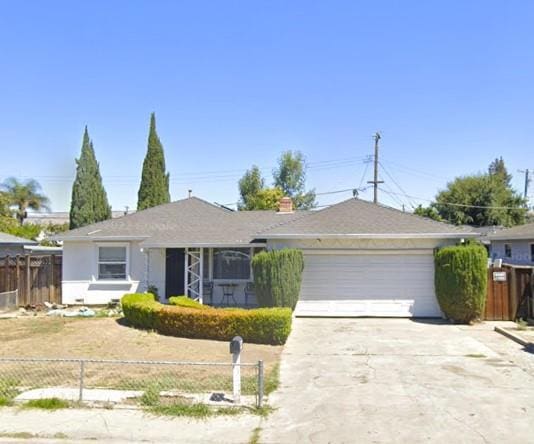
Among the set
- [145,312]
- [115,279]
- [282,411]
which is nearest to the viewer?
[282,411]

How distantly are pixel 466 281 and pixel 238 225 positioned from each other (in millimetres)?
9329

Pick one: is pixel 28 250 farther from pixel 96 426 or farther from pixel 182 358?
pixel 96 426

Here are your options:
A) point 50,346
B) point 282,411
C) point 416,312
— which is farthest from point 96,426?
point 416,312

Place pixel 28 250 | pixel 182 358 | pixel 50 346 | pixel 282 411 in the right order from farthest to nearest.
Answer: pixel 28 250 → pixel 50 346 → pixel 182 358 → pixel 282 411

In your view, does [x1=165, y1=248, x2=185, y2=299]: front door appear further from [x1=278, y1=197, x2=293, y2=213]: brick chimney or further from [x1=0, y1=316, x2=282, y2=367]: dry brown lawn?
[x1=278, y1=197, x2=293, y2=213]: brick chimney

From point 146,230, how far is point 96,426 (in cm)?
1380

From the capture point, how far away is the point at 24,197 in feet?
168

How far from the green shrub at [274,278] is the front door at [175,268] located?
15.3 feet

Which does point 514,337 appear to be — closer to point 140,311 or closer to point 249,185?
point 140,311

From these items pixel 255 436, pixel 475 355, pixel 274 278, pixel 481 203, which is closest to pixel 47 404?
pixel 255 436

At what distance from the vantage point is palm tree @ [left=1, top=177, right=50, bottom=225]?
167 feet

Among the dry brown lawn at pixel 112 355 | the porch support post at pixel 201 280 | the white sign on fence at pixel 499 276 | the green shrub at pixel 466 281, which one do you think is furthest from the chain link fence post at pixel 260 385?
the white sign on fence at pixel 499 276

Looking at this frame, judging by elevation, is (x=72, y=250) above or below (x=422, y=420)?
above

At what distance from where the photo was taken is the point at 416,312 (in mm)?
16781
